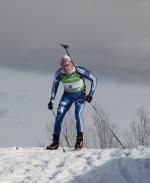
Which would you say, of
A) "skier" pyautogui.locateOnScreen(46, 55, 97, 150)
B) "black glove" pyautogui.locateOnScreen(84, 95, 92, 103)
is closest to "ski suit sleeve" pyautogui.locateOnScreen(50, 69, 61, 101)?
"skier" pyautogui.locateOnScreen(46, 55, 97, 150)

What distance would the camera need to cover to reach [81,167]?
40.4 feet

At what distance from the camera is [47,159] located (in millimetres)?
13367

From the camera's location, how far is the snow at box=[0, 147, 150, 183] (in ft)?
38.2

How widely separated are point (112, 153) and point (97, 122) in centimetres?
2774

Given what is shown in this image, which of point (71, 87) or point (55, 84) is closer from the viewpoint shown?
point (71, 87)

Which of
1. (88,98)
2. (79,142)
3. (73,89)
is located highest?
(73,89)

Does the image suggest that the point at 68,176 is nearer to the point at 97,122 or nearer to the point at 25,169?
the point at 25,169

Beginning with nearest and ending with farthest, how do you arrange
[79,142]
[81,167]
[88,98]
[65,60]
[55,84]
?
[81,167] → [79,142] → [88,98] → [65,60] → [55,84]

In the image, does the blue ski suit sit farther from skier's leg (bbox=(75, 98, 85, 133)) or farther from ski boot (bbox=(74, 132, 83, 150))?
ski boot (bbox=(74, 132, 83, 150))

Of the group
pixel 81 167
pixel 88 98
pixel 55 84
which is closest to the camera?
pixel 81 167

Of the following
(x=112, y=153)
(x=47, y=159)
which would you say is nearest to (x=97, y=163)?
(x=112, y=153)

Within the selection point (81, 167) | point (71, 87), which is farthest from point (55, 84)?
point (81, 167)

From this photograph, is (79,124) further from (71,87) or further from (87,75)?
(87,75)

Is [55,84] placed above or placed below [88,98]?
above
